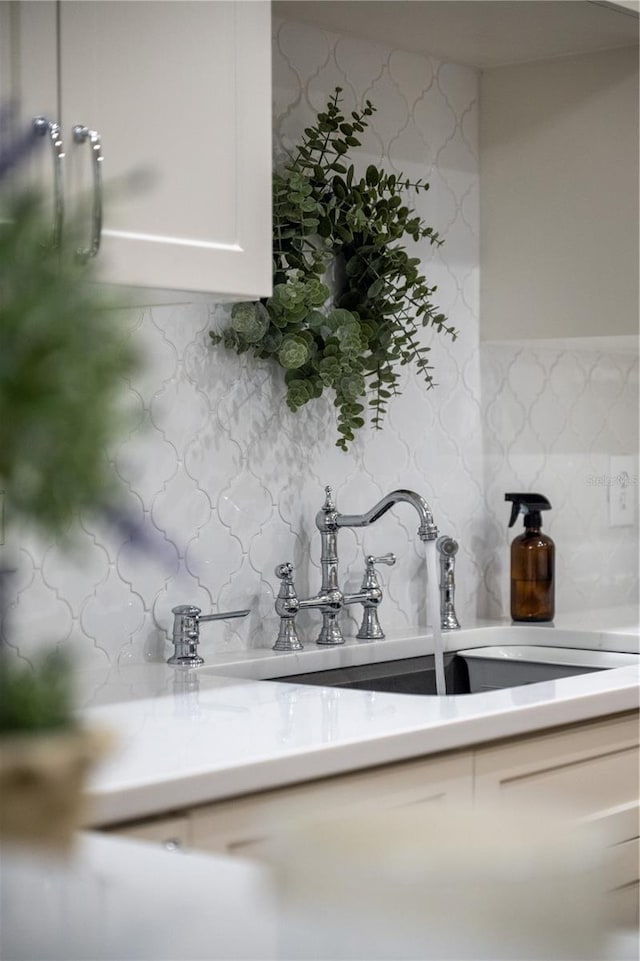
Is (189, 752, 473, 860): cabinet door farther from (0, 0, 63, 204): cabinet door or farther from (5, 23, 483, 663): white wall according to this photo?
(0, 0, 63, 204): cabinet door

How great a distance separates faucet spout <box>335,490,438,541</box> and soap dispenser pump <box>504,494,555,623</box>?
410 millimetres

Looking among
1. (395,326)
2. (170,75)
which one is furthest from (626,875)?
(170,75)

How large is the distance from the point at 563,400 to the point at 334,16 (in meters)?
0.98

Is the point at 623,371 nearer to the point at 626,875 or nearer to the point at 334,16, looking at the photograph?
the point at 334,16

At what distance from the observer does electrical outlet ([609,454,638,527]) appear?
2.91m

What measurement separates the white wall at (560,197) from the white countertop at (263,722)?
2.78 ft

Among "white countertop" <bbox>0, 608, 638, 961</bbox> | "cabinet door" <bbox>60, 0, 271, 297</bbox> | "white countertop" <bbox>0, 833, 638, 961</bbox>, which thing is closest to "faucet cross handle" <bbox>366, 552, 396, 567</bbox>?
"white countertop" <bbox>0, 608, 638, 961</bbox>

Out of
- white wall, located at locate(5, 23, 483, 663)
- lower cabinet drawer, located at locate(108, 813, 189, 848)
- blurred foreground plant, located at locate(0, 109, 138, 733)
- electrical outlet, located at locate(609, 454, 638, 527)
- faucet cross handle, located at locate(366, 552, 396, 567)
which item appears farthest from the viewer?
electrical outlet, located at locate(609, 454, 638, 527)

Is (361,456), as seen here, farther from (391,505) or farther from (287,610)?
(287,610)

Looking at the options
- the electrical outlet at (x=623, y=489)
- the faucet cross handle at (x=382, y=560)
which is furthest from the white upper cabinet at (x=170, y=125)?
the electrical outlet at (x=623, y=489)

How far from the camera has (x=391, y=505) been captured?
7.29 feet

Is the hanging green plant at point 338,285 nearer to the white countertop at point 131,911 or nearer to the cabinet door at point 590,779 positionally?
the cabinet door at point 590,779

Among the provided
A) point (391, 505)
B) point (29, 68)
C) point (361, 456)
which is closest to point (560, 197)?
point (361, 456)

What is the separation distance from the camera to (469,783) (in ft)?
5.25
